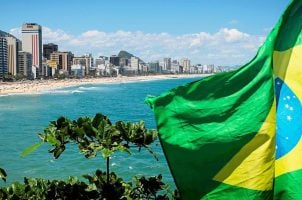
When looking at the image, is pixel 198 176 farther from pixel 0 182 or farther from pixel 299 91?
pixel 0 182

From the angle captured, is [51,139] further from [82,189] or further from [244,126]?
[244,126]

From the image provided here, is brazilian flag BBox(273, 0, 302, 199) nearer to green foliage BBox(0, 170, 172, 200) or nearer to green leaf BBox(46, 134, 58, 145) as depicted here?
green leaf BBox(46, 134, 58, 145)

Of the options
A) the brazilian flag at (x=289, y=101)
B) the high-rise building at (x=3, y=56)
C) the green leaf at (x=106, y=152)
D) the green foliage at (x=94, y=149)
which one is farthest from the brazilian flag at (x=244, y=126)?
the high-rise building at (x=3, y=56)

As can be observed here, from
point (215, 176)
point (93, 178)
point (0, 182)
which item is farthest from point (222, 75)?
point (0, 182)

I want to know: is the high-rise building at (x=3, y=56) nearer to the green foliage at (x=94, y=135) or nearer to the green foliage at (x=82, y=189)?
the green foliage at (x=82, y=189)

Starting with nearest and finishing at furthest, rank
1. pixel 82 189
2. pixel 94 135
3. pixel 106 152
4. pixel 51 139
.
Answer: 1. pixel 106 152
2. pixel 51 139
3. pixel 94 135
4. pixel 82 189

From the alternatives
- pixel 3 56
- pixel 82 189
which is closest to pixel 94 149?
pixel 82 189

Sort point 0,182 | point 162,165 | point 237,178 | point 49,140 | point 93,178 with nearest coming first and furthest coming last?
point 237,178 → point 49,140 → point 93,178 → point 0,182 → point 162,165

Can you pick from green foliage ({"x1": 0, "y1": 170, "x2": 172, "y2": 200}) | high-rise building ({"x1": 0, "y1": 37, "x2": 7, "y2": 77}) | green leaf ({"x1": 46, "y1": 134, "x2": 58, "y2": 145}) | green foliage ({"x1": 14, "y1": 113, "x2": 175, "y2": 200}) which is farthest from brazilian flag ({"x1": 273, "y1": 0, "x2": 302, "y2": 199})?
high-rise building ({"x1": 0, "y1": 37, "x2": 7, "y2": 77})
